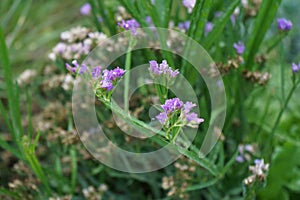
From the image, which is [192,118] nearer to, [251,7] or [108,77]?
[108,77]

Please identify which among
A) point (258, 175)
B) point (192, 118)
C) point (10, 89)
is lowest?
point (258, 175)

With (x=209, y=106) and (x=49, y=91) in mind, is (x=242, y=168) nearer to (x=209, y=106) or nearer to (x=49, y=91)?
(x=209, y=106)

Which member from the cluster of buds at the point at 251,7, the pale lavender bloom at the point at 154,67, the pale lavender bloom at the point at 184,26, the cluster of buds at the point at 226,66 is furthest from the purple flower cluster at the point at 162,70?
the cluster of buds at the point at 251,7

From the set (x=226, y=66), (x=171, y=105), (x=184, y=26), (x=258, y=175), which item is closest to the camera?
(x=171, y=105)

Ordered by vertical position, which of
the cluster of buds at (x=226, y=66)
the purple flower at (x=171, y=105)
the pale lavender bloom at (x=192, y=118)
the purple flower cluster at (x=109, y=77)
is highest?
the purple flower cluster at (x=109, y=77)

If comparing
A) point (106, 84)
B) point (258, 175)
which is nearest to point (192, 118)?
point (106, 84)

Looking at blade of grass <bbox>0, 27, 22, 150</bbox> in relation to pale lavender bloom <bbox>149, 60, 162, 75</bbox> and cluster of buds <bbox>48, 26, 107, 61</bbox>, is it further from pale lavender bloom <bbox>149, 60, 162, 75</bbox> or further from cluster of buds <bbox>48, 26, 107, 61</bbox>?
pale lavender bloom <bbox>149, 60, 162, 75</bbox>

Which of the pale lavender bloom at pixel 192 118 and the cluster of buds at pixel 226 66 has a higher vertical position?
the cluster of buds at pixel 226 66

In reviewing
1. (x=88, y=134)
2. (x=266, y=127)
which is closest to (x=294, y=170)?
(x=266, y=127)

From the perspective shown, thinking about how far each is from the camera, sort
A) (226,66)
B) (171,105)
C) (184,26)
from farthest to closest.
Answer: (184,26), (226,66), (171,105)

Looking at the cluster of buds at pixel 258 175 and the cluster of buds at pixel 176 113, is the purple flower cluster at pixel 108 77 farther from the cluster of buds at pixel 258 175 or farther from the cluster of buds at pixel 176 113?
the cluster of buds at pixel 258 175

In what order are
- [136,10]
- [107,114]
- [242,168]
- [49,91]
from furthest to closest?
[49,91]
[107,114]
[242,168]
[136,10]
